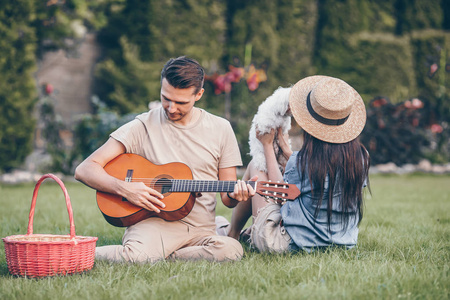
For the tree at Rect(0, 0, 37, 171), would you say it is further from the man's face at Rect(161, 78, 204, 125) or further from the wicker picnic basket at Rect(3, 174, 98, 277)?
the wicker picnic basket at Rect(3, 174, 98, 277)

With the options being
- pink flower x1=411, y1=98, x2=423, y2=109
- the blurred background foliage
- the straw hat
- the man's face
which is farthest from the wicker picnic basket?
pink flower x1=411, y1=98, x2=423, y2=109

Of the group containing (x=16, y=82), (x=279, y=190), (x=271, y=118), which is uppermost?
(x=16, y=82)

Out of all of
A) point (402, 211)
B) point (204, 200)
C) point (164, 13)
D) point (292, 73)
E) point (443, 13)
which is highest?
point (443, 13)

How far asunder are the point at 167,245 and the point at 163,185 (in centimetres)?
41

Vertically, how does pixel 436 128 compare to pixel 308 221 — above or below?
above

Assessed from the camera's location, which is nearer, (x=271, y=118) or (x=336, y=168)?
(x=336, y=168)

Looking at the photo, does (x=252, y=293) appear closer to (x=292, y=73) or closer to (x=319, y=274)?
(x=319, y=274)

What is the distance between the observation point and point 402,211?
538 centimetres

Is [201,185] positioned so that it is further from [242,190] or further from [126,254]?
[126,254]

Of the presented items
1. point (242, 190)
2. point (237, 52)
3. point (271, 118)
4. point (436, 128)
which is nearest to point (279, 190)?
point (242, 190)

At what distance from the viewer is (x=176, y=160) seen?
3.41 metres

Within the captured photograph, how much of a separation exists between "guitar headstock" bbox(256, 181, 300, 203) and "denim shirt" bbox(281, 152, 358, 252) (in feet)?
0.41

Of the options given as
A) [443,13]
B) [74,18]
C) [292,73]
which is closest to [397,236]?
[74,18]

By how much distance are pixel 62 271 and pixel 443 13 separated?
55.0ft
